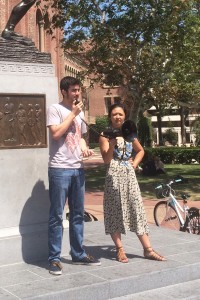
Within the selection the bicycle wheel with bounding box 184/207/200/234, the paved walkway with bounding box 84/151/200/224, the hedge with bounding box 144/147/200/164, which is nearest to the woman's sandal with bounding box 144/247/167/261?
the bicycle wheel with bounding box 184/207/200/234

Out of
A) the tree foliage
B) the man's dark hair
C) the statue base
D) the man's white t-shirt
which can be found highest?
the tree foliage

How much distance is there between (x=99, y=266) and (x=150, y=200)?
900 centimetres

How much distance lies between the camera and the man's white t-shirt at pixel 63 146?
517cm

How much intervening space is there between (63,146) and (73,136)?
0.58 feet

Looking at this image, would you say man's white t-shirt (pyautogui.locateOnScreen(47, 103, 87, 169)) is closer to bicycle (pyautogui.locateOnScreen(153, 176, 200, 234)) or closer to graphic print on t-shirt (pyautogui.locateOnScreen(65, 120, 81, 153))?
graphic print on t-shirt (pyautogui.locateOnScreen(65, 120, 81, 153))

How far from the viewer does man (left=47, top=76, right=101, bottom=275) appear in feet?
16.8

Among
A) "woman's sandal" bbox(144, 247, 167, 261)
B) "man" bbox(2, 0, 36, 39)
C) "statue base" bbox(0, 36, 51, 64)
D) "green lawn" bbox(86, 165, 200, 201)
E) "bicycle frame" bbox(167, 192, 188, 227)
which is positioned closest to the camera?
"statue base" bbox(0, 36, 51, 64)

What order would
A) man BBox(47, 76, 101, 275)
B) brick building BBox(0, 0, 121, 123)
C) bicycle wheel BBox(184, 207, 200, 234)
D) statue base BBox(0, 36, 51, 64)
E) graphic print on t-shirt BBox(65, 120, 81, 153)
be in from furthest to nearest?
brick building BBox(0, 0, 121, 123)
bicycle wheel BBox(184, 207, 200, 234)
statue base BBox(0, 36, 51, 64)
graphic print on t-shirt BBox(65, 120, 81, 153)
man BBox(47, 76, 101, 275)

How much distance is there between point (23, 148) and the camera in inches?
219

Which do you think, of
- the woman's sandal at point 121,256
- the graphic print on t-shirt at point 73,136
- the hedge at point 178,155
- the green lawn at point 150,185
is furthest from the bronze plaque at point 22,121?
the hedge at point 178,155

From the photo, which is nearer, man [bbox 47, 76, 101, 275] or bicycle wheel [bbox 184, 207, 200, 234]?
man [bbox 47, 76, 101, 275]

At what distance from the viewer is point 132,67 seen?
18062mm

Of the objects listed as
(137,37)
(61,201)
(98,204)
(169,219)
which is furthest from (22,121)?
(137,37)

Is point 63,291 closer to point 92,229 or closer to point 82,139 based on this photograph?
point 82,139
